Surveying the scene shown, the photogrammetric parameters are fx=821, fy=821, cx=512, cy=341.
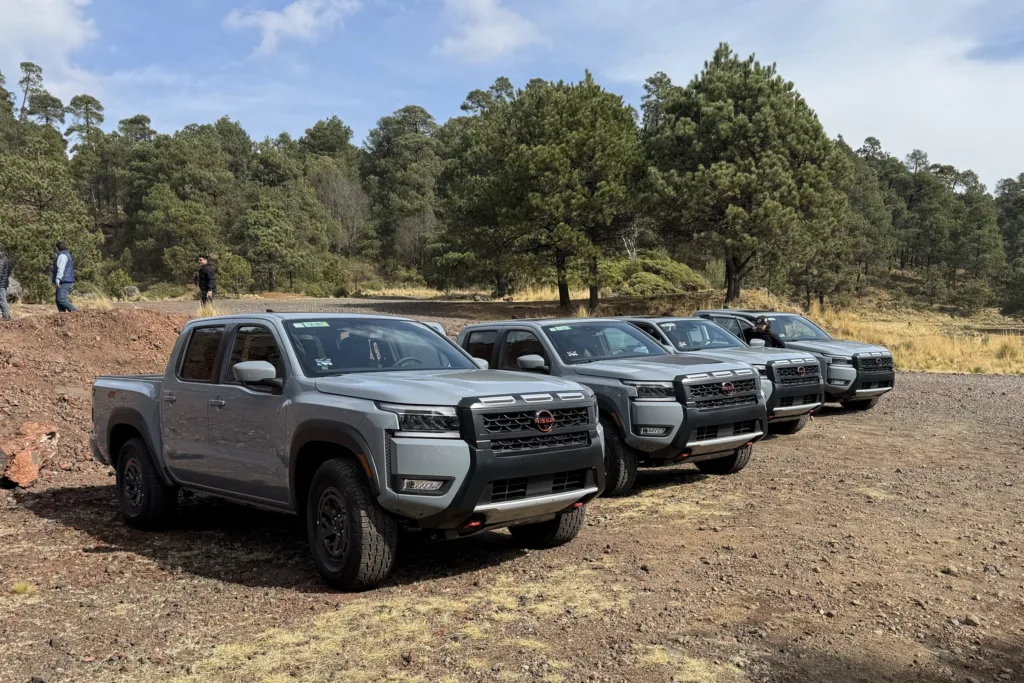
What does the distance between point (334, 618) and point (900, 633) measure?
10.6 ft

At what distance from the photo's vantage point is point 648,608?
16.3 ft

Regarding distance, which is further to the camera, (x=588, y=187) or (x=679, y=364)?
(x=588, y=187)

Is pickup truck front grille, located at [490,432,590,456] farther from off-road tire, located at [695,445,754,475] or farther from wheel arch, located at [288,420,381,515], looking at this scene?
off-road tire, located at [695,445,754,475]

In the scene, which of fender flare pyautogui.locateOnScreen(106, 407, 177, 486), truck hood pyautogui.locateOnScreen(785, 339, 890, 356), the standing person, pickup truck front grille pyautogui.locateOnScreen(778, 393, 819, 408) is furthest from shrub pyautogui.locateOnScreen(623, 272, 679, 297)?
fender flare pyautogui.locateOnScreen(106, 407, 177, 486)

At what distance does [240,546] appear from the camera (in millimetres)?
6684

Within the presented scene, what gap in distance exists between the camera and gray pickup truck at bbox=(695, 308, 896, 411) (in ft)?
46.2

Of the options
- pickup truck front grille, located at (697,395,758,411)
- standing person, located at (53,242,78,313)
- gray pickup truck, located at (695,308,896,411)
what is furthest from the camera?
standing person, located at (53,242,78,313)

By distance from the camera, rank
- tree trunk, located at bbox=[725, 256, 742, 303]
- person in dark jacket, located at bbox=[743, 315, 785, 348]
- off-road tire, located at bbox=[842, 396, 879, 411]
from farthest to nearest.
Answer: tree trunk, located at bbox=[725, 256, 742, 303] < off-road tire, located at bbox=[842, 396, 879, 411] < person in dark jacket, located at bbox=[743, 315, 785, 348]

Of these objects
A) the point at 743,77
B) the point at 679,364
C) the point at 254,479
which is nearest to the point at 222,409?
the point at 254,479

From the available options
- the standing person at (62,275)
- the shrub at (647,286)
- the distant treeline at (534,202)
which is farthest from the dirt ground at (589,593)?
the shrub at (647,286)

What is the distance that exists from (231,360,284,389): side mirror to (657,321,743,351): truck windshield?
22.0 ft

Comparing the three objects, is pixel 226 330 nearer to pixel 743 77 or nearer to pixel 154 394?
pixel 154 394

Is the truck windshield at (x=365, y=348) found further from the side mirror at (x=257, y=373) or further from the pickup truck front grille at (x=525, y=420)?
the pickup truck front grille at (x=525, y=420)

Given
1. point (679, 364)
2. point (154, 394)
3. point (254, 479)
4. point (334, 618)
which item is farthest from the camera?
point (679, 364)
